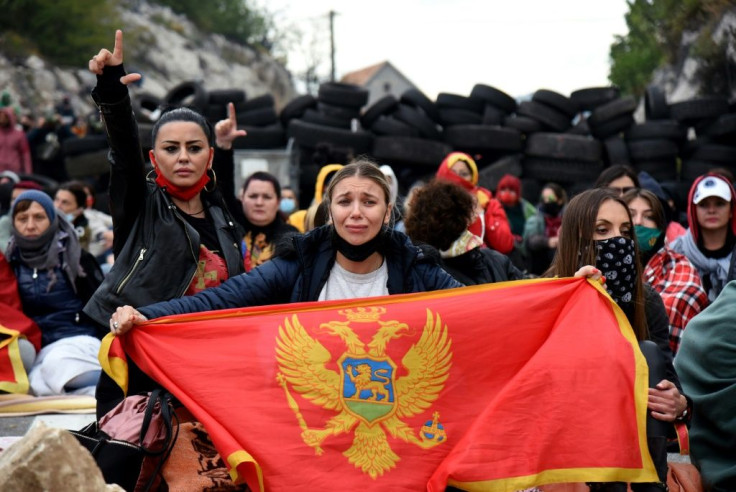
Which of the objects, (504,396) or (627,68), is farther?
(627,68)

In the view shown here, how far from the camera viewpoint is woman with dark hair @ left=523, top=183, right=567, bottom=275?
10.3 meters

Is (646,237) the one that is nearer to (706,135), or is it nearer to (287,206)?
(287,206)

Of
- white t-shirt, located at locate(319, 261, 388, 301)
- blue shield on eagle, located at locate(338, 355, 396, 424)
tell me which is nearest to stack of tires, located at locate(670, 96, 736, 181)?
white t-shirt, located at locate(319, 261, 388, 301)

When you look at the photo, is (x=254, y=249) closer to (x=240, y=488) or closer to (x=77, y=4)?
(x=240, y=488)

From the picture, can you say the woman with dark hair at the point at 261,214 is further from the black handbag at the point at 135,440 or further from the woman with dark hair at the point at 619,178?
the black handbag at the point at 135,440

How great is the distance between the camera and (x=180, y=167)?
14.7 feet

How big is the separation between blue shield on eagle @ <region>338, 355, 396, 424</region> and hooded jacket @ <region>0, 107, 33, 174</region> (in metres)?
12.1

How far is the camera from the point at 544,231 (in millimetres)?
10625

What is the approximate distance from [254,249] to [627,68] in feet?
109

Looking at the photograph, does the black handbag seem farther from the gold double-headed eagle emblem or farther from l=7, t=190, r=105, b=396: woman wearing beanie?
l=7, t=190, r=105, b=396: woman wearing beanie

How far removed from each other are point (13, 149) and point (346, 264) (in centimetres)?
1181

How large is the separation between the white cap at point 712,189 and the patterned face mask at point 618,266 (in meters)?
2.33

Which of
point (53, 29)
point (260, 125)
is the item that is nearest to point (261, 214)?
point (260, 125)

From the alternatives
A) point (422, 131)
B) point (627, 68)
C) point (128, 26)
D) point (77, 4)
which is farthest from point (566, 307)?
point (128, 26)
